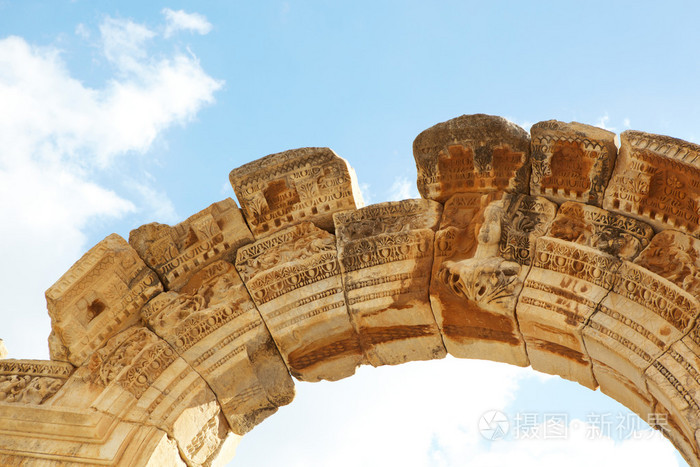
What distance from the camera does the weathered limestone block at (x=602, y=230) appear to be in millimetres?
6090

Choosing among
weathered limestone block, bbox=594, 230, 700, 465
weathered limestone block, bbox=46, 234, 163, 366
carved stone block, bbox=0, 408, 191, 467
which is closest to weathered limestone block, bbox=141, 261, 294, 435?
weathered limestone block, bbox=46, 234, 163, 366

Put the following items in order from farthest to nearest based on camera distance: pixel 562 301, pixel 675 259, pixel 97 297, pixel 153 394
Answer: pixel 97 297
pixel 153 394
pixel 562 301
pixel 675 259

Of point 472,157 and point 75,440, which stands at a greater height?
point 472,157

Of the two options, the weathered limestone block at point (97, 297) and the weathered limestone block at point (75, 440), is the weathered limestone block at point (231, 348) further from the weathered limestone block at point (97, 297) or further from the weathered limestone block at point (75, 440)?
the weathered limestone block at point (75, 440)

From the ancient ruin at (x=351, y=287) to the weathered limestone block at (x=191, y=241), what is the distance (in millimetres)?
13

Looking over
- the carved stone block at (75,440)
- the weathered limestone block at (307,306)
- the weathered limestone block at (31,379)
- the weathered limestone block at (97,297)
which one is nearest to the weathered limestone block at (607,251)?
the weathered limestone block at (307,306)

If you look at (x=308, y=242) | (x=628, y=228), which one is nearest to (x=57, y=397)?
(x=308, y=242)

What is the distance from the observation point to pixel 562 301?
6.10 meters

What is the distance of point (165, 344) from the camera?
21.9 ft

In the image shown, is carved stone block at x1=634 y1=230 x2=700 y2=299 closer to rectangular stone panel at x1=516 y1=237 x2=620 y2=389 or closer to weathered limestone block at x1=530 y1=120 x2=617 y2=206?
rectangular stone panel at x1=516 y1=237 x2=620 y2=389

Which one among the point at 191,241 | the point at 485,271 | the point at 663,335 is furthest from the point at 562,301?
the point at 191,241

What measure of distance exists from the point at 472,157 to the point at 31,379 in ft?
12.9

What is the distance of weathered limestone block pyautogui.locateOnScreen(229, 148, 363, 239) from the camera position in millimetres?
7066

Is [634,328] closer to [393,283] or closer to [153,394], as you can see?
[393,283]
